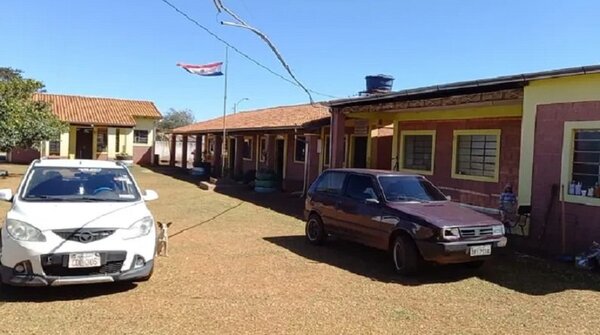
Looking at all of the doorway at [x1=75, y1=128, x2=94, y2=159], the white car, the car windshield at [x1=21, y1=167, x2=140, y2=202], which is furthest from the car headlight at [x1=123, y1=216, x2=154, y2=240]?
the doorway at [x1=75, y1=128, x2=94, y2=159]

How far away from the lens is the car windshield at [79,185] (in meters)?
6.41

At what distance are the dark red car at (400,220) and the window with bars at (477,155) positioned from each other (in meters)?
5.23

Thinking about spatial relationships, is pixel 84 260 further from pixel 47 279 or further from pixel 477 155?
pixel 477 155

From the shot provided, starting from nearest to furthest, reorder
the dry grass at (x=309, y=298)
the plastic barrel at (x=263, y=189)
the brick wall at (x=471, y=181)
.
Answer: the dry grass at (x=309, y=298), the brick wall at (x=471, y=181), the plastic barrel at (x=263, y=189)

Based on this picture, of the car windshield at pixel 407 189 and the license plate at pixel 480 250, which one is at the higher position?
the car windshield at pixel 407 189

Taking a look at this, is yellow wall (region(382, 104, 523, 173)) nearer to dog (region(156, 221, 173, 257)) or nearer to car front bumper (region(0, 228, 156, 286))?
dog (region(156, 221, 173, 257))

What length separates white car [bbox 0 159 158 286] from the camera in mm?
5391

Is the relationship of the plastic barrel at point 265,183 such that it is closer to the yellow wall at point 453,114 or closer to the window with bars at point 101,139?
the yellow wall at point 453,114

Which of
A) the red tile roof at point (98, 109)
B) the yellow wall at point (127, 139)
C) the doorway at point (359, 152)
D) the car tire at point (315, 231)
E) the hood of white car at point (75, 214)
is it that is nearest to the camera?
the hood of white car at point (75, 214)

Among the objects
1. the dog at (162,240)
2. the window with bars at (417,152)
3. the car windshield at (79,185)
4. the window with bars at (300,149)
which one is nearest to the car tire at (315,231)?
the dog at (162,240)

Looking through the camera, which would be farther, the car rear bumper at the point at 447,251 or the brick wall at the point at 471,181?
the brick wall at the point at 471,181

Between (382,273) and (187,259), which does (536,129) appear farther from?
(187,259)

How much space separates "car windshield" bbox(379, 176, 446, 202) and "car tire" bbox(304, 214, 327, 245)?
1662 mm

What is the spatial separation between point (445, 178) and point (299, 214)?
14.1ft
